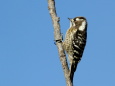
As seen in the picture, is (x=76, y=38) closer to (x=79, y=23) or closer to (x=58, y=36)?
(x=79, y=23)

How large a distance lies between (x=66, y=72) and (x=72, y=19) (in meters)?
3.00

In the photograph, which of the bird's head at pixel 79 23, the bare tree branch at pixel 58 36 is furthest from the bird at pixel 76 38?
the bare tree branch at pixel 58 36

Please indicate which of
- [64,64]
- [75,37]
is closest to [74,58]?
[75,37]

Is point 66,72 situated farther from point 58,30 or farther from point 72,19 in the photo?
point 72,19

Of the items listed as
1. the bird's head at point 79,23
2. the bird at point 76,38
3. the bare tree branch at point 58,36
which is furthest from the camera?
the bird's head at point 79,23

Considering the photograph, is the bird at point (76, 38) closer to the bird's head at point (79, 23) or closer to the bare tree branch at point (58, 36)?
the bird's head at point (79, 23)

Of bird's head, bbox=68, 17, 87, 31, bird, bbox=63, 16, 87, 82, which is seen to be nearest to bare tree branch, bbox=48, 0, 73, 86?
bird, bbox=63, 16, 87, 82

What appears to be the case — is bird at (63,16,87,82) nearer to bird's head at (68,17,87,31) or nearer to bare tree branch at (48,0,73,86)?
bird's head at (68,17,87,31)

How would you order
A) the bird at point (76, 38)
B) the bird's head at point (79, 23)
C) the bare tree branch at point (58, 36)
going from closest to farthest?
the bare tree branch at point (58, 36) < the bird at point (76, 38) < the bird's head at point (79, 23)

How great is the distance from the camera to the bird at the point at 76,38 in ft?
23.7

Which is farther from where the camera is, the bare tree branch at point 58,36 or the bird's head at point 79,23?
the bird's head at point 79,23

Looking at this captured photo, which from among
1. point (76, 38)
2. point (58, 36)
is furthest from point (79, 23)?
point (58, 36)

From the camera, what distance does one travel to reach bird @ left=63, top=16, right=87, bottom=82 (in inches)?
284

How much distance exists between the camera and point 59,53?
4.74 m
